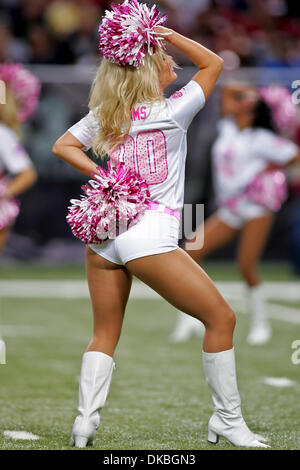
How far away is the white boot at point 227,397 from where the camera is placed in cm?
352

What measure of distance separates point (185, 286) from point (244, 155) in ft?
12.8

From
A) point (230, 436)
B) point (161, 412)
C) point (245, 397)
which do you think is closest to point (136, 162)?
point (230, 436)

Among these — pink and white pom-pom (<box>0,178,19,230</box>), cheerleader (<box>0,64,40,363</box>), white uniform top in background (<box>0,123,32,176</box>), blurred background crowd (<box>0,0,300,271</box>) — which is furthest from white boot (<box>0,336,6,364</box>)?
blurred background crowd (<box>0,0,300,271</box>)

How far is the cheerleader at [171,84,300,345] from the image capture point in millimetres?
7043

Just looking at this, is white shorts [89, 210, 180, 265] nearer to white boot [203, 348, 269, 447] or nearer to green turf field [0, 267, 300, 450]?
white boot [203, 348, 269, 447]

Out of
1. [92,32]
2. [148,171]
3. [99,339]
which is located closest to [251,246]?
[99,339]

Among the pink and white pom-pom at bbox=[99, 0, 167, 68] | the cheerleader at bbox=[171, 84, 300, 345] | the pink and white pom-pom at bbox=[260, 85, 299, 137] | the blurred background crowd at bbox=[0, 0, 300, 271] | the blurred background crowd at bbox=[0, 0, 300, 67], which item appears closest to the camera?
the pink and white pom-pom at bbox=[99, 0, 167, 68]

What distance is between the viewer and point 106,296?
11.7ft

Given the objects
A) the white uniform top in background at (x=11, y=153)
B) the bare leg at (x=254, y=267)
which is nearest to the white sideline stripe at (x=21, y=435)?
the white uniform top in background at (x=11, y=153)

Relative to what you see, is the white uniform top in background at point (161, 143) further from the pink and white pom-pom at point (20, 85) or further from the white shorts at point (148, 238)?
the pink and white pom-pom at point (20, 85)

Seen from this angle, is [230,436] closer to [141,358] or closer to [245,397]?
[245,397]

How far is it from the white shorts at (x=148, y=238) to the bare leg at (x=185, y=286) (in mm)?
29

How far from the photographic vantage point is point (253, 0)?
13.6m

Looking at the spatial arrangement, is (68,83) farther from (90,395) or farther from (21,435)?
(90,395)
